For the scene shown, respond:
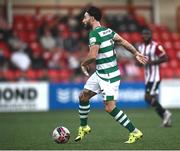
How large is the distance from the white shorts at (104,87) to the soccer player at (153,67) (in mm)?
Result: 4030

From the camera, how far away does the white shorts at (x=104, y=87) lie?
11.1m

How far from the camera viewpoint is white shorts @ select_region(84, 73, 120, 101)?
11.1 metres

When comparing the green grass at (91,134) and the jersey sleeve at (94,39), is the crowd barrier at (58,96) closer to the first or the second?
the green grass at (91,134)

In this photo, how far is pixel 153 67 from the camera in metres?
15.7

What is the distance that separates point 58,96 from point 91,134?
32.1 ft

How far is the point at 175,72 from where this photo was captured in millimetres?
25859

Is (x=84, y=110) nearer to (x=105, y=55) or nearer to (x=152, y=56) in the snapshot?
(x=105, y=55)

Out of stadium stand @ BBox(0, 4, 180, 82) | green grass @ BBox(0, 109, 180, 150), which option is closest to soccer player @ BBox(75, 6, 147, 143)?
green grass @ BBox(0, 109, 180, 150)

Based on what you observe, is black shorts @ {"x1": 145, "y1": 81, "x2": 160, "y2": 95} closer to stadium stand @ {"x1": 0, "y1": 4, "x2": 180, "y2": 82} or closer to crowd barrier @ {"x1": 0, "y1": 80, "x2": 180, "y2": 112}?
crowd barrier @ {"x1": 0, "y1": 80, "x2": 180, "y2": 112}

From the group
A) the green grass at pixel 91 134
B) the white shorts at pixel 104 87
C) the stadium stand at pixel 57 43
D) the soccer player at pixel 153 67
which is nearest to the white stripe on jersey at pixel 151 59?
the soccer player at pixel 153 67

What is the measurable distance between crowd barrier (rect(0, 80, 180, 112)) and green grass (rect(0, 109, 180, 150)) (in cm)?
274

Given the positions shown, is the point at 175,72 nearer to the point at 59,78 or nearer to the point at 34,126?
the point at 59,78

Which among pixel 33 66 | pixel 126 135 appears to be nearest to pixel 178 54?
pixel 33 66

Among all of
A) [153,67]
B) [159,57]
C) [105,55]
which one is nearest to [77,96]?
[153,67]
